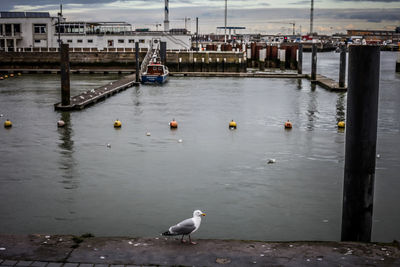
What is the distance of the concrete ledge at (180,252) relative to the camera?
741cm

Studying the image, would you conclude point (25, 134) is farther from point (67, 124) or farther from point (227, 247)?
point (227, 247)

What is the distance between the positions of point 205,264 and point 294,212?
5.74m

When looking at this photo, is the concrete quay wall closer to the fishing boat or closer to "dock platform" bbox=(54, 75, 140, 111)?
the fishing boat

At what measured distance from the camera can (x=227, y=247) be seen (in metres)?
8.02

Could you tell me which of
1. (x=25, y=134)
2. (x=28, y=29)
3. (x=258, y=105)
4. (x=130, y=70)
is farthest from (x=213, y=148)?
(x=28, y=29)

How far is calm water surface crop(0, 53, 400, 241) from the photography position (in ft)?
39.1

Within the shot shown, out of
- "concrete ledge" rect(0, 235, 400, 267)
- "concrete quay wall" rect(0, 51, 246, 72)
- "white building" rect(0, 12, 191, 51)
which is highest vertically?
"white building" rect(0, 12, 191, 51)

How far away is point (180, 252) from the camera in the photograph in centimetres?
784

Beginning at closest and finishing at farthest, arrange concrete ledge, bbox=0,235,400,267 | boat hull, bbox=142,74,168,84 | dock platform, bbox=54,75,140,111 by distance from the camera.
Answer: concrete ledge, bbox=0,235,400,267 → dock platform, bbox=54,75,140,111 → boat hull, bbox=142,74,168,84

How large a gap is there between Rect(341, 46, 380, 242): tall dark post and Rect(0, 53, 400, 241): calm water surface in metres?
2.52

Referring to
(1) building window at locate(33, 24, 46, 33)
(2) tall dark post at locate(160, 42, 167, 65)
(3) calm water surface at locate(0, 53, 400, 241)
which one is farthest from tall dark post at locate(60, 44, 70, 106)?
(1) building window at locate(33, 24, 46, 33)

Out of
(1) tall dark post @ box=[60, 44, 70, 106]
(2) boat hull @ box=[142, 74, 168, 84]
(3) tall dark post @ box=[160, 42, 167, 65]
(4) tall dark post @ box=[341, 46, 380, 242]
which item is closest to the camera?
(4) tall dark post @ box=[341, 46, 380, 242]

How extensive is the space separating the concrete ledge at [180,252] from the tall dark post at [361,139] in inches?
22.6

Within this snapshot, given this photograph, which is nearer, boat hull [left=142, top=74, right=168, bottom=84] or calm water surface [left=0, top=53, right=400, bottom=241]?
calm water surface [left=0, top=53, right=400, bottom=241]
